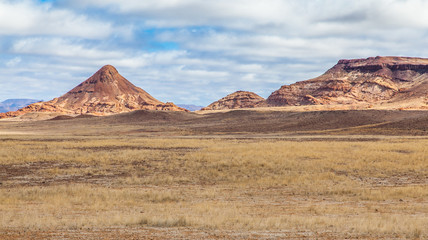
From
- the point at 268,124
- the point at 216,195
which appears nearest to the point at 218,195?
the point at 216,195

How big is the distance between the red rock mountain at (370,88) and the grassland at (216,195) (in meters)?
118

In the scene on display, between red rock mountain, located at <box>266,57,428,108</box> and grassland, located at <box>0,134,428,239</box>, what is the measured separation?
118076 millimetres

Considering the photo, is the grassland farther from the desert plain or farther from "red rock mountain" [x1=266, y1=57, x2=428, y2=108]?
"red rock mountain" [x1=266, y1=57, x2=428, y2=108]

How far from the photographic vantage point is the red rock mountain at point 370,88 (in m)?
154

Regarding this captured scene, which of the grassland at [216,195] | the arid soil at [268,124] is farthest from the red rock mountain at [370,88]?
the grassland at [216,195]

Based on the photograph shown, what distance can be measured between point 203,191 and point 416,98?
13986cm

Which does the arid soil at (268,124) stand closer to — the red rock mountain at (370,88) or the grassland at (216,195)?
the grassland at (216,195)

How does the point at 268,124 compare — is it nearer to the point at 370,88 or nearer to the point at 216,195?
the point at 216,195

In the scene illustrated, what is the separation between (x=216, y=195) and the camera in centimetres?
1734

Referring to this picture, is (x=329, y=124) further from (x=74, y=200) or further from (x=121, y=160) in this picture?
(x=74, y=200)

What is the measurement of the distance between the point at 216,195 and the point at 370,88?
525 ft

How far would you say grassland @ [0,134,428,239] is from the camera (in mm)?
10625

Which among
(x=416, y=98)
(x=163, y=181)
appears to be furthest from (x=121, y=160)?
(x=416, y=98)

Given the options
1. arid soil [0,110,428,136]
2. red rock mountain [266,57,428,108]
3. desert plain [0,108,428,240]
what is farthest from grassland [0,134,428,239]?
red rock mountain [266,57,428,108]
